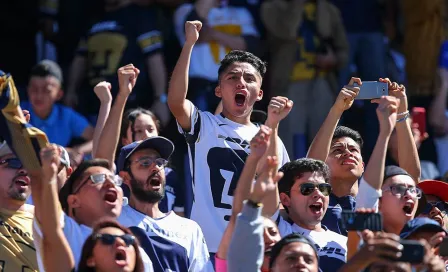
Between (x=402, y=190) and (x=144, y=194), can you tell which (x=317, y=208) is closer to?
(x=402, y=190)

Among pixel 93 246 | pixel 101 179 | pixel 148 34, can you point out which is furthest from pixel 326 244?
pixel 148 34

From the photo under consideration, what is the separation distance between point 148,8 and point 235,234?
206 inches

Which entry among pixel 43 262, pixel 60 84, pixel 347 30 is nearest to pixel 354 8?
pixel 347 30

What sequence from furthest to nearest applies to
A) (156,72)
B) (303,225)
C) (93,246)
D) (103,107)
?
(156,72), (103,107), (303,225), (93,246)

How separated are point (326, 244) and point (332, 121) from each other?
0.98 meters

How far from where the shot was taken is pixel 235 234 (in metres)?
6.71

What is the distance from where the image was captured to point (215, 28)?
1145 centimetres

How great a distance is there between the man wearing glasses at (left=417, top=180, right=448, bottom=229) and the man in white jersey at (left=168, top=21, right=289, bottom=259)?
3.55 feet

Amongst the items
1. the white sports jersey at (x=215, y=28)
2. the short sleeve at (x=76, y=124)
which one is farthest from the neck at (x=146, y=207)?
the white sports jersey at (x=215, y=28)

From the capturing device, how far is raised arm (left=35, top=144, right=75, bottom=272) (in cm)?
672

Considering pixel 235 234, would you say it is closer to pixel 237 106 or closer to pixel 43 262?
pixel 43 262

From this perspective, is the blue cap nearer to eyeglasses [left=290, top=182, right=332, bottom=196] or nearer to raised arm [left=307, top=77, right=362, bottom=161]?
eyeglasses [left=290, top=182, right=332, bottom=196]

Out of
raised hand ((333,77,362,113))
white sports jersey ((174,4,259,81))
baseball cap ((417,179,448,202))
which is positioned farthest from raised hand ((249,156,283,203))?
white sports jersey ((174,4,259,81))

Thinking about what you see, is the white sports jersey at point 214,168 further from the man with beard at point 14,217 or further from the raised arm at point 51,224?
the raised arm at point 51,224
